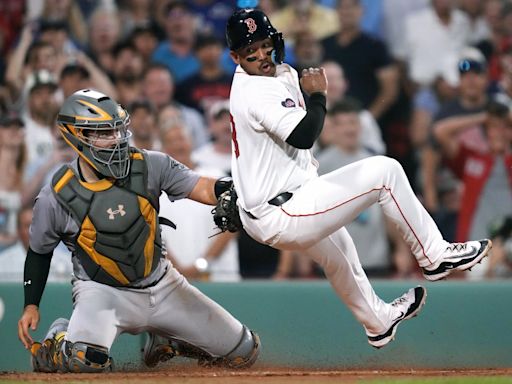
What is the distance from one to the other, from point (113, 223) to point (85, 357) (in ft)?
2.53

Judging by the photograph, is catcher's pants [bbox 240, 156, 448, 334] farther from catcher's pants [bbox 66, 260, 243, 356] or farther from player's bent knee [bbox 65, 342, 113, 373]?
player's bent knee [bbox 65, 342, 113, 373]

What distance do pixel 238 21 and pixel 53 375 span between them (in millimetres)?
2242

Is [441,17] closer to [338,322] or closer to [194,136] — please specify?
[194,136]

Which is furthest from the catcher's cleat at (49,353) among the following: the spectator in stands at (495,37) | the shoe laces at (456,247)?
the spectator in stands at (495,37)

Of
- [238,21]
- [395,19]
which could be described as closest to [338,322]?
[238,21]

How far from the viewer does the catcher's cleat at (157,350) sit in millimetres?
6367

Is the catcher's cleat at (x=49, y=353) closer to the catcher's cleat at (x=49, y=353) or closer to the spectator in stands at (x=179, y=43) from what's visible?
the catcher's cleat at (x=49, y=353)

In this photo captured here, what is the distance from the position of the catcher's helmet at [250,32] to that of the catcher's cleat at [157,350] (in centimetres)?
191

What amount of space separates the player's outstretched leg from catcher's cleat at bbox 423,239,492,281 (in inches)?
54.1

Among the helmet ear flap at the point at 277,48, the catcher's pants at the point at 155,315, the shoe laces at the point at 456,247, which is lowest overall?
the catcher's pants at the point at 155,315

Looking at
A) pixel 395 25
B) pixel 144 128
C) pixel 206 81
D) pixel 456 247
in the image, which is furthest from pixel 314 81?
pixel 395 25

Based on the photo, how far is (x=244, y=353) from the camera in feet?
20.8

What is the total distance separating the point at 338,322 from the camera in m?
7.28

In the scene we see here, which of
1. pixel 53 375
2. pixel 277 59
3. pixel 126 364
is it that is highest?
pixel 277 59
